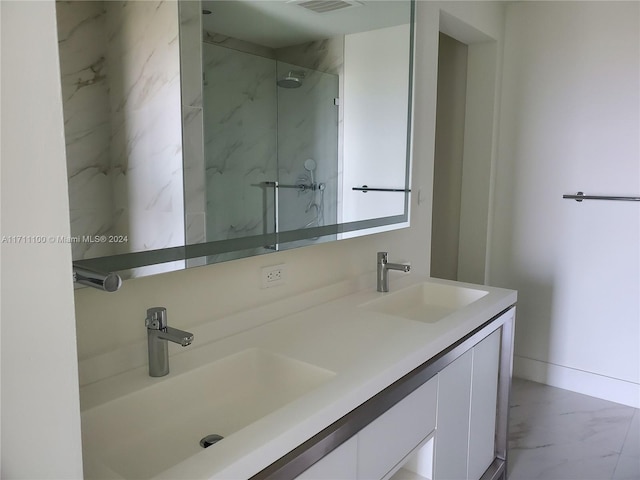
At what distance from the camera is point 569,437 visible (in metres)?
2.66

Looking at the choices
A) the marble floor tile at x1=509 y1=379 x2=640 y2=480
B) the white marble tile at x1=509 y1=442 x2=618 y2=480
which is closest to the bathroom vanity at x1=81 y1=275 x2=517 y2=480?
the white marble tile at x1=509 y1=442 x2=618 y2=480

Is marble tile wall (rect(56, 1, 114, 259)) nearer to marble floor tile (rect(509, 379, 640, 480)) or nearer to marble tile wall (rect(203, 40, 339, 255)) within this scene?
marble tile wall (rect(203, 40, 339, 255))

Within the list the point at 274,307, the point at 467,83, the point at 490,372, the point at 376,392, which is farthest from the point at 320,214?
the point at 467,83

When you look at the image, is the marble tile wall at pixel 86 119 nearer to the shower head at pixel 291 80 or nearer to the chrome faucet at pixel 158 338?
the chrome faucet at pixel 158 338

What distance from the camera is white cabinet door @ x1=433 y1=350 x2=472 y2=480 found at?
1598mm

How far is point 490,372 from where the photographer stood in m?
1.98

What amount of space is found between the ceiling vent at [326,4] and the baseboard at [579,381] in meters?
2.52

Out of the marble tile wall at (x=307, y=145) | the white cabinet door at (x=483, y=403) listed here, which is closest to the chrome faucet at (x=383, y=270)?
the marble tile wall at (x=307, y=145)

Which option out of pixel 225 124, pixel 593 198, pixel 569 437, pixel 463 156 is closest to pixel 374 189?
pixel 225 124

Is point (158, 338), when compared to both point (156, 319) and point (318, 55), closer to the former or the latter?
point (156, 319)

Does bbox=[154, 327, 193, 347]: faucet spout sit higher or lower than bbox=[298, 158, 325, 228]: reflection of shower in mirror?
lower

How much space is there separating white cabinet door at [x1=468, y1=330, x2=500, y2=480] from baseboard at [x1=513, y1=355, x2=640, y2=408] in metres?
1.32

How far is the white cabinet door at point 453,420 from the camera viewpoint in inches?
62.9

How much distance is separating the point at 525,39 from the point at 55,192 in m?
3.17
